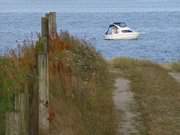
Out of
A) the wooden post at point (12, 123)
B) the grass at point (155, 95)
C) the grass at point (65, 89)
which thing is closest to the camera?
the wooden post at point (12, 123)

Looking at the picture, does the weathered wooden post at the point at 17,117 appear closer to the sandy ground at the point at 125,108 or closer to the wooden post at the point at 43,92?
the wooden post at the point at 43,92

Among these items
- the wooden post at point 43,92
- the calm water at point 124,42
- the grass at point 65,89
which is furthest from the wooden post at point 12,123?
the calm water at point 124,42

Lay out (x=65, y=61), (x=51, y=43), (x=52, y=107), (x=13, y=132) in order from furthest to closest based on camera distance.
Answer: (x=51, y=43) → (x=65, y=61) → (x=52, y=107) → (x=13, y=132)

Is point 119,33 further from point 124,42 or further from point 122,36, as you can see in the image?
point 124,42

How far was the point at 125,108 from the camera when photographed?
1412cm

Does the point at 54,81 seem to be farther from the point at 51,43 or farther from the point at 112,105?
the point at 51,43

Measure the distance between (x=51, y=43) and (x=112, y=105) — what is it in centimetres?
192

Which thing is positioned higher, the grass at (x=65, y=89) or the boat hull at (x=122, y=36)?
the grass at (x=65, y=89)

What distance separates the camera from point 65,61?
13.8 meters

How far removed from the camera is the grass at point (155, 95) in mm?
12305

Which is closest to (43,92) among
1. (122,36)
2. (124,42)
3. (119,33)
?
(124,42)

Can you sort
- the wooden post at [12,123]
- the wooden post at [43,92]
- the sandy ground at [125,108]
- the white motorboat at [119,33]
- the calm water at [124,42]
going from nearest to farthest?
the wooden post at [12,123]
the wooden post at [43,92]
the sandy ground at [125,108]
the calm water at [124,42]
the white motorboat at [119,33]

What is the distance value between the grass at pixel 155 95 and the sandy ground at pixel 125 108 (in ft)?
0.47

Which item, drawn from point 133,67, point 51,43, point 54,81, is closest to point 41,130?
point 54,81
